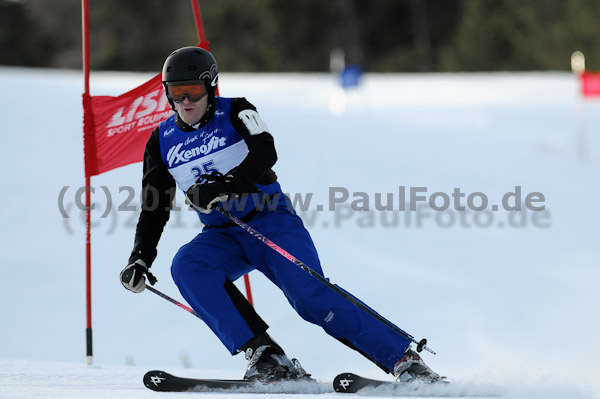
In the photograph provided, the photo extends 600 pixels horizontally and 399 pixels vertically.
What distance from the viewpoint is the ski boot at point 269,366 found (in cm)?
350

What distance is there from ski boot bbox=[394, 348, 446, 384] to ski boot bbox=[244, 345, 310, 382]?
0.41 m

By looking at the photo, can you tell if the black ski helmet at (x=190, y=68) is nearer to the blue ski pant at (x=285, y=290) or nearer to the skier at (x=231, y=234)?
the skier at (x=231, y=234)

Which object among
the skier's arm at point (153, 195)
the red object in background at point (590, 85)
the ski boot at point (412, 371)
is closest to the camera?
the ski boot at point (412, 371)

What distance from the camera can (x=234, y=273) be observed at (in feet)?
12.6

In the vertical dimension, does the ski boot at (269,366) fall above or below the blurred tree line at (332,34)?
below

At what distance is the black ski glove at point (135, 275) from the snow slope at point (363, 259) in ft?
1.48

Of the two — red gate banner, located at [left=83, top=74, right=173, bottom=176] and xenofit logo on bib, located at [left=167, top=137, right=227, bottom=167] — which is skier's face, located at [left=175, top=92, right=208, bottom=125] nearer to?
xenofit logo on bib, located at [left=167, top=137, right=227, bottom=167]

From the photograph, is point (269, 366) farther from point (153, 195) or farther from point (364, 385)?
point (153, 195)

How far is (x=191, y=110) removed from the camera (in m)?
3.80

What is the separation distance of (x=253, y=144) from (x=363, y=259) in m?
4.22

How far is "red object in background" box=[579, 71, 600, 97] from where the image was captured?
39.3 ft

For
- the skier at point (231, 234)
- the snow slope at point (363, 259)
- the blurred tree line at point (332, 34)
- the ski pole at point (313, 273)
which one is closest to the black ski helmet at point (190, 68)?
the skier at point (231, 234)

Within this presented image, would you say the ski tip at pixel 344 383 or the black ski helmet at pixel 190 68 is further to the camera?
the black ski helmet at pixel 190 68

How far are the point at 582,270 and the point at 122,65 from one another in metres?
28.6
